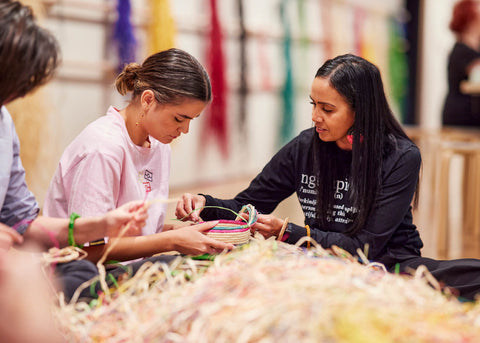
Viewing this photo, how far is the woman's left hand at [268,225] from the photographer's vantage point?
1535 millimetres

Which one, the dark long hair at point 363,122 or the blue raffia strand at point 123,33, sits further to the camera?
the blue raffia strand at point 123,33

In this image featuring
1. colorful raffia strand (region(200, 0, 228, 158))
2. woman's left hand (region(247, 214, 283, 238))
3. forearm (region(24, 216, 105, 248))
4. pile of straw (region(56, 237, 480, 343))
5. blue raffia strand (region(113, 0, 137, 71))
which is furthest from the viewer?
colorful raffia strand (region(200, 0, 228, 158))

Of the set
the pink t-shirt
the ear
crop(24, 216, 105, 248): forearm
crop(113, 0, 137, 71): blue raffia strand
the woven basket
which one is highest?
crop(113, 0, 137, 71): blue raffia strand

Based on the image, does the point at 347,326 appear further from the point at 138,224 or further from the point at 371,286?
the point at 138,224

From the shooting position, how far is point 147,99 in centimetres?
157

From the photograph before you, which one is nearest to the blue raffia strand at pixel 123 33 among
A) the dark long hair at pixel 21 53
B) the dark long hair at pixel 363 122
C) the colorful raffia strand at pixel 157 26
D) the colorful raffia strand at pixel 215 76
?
the colorful raffia strand at pixel 157 26

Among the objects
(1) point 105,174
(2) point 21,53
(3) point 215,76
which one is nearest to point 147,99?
(1) point 105,174

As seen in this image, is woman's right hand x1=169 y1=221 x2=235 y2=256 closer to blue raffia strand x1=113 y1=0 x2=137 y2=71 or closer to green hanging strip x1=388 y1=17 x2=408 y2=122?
blue raffia strand x1=113 y1=0 x2=137 y2=71

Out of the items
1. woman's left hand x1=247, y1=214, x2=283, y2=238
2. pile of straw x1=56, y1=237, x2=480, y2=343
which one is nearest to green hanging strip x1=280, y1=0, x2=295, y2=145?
woman's left hand x1=247, y1=214, x2=283, y2=238

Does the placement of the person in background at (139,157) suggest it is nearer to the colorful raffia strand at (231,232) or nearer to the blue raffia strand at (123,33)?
the colorful raffia strand at (231,232)

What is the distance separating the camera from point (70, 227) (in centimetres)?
125

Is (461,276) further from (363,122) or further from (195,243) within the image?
(195,243)

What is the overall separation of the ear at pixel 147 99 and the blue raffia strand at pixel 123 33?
4.66 ft

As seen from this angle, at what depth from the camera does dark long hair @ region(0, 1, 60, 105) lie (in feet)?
3.46
